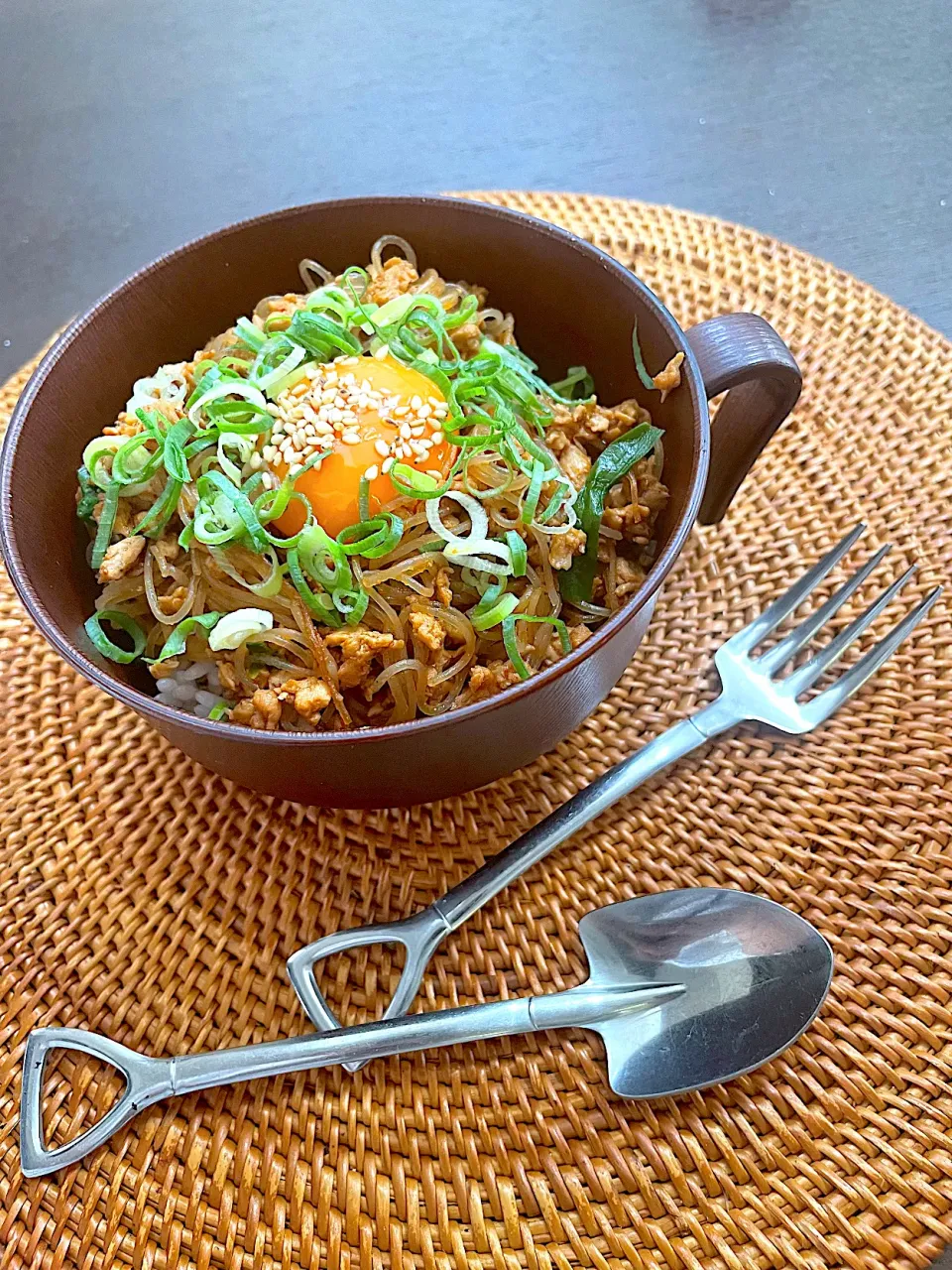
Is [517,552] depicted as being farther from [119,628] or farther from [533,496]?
[119,628]

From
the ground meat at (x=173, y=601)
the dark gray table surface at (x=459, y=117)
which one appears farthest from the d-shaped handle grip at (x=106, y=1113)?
the dark gray table surface at (x=459, y=117)

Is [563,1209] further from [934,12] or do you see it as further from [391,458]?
[934,12]

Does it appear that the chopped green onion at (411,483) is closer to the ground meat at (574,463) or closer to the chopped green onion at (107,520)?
the ground meat at (574,463)

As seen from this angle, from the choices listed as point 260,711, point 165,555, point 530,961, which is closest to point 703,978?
point 530,961

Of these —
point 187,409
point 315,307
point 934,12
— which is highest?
point 934,12

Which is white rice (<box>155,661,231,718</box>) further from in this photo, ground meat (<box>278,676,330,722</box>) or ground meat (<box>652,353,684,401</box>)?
ground meat (<box>652,353,684,401</box>)

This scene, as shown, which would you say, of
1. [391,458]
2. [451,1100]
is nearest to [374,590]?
[391,458]

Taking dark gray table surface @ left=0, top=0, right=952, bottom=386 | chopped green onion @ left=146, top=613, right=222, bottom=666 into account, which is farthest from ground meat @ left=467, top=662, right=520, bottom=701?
dark gray table surface @ left=0, top=0, right=952, bottom=386
